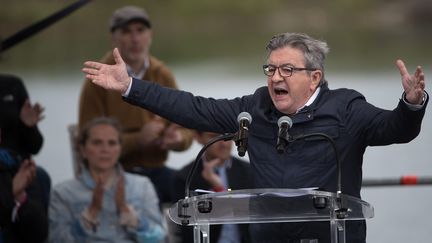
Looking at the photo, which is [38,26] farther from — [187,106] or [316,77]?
[316,77]

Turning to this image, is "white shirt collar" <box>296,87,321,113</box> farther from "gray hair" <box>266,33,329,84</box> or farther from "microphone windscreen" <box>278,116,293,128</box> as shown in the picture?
"microphone windscreen" <box>278,116,293,128</box>

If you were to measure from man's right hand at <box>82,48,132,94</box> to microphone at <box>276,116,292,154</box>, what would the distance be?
790mm

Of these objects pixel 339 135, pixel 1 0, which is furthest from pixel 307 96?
pixel 1 0

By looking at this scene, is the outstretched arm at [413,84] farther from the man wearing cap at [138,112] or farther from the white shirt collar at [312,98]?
the man wearing cap at [138,112]

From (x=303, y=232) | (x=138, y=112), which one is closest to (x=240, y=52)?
(x=138, y=112)

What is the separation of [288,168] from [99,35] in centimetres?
323

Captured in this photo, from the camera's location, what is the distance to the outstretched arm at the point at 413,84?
184 inches

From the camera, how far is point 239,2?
8.00 m

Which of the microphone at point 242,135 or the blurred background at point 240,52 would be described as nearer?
the microphone at point 242,135

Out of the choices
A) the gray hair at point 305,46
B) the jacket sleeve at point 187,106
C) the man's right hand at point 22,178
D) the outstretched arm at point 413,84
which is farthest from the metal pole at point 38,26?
the outstretched arm at point 413,84

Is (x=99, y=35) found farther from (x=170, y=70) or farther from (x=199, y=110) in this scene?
(x=199, y=110)

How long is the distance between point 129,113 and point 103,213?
0.79 m

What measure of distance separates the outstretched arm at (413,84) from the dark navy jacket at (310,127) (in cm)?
5

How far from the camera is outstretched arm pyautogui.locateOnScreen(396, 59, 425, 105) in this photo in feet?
15.3
